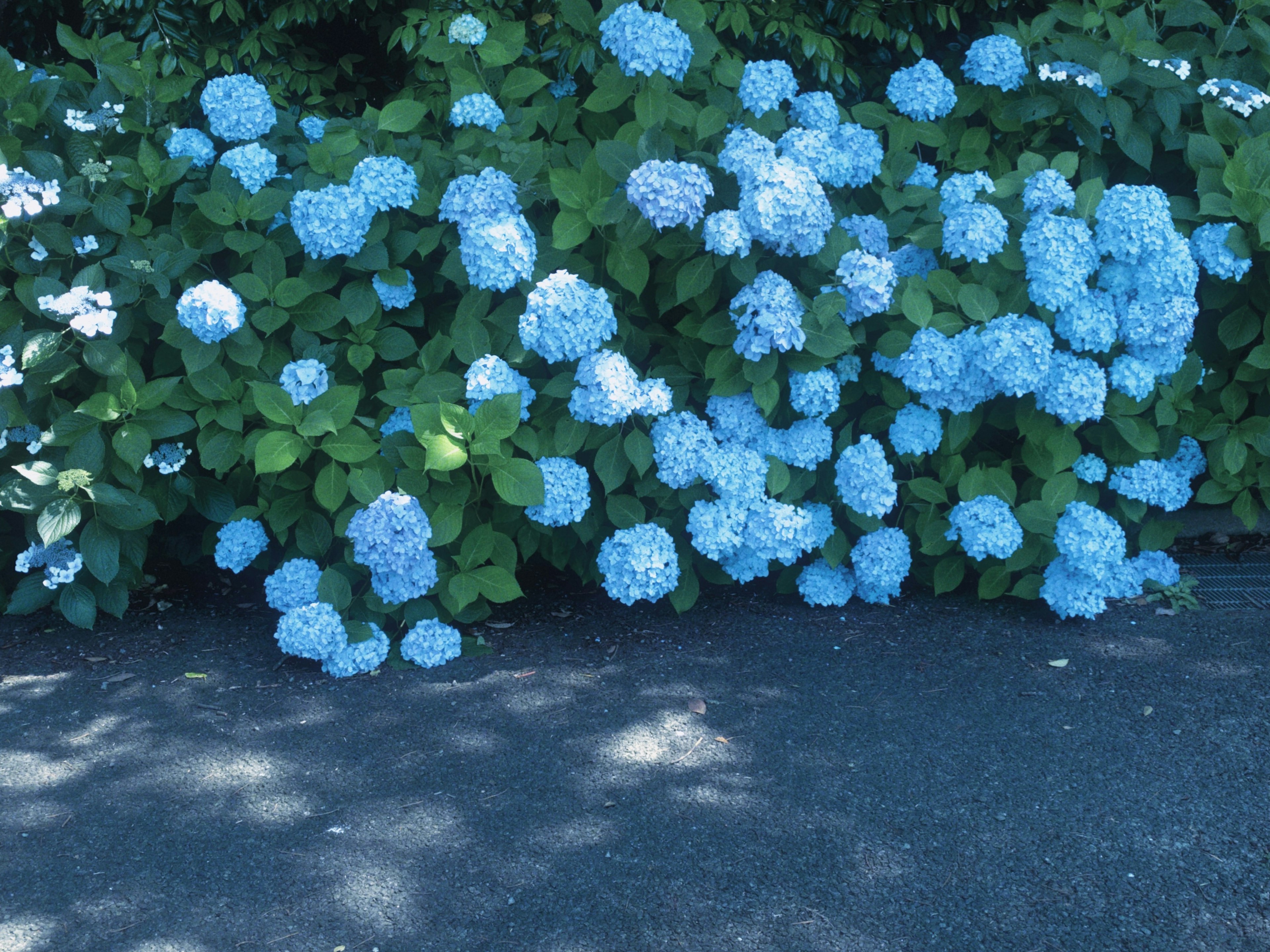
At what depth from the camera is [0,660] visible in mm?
3402

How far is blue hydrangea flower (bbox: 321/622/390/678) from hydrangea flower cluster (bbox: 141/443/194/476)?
0.80 meters

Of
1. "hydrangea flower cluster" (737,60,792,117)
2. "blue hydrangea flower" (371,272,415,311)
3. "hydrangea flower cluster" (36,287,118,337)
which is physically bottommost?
"hydrangea flower cluster" (36,287,118,337)

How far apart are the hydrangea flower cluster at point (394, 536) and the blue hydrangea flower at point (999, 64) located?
253 cm

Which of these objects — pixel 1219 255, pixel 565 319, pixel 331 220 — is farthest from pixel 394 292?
pixel 1219 255

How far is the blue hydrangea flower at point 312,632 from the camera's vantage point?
10.4ft

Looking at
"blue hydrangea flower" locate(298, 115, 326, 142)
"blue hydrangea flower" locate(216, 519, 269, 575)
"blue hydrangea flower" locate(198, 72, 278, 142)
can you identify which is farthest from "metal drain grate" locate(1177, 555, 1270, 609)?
"blue hydrangea flower" locate(198, 72, 278, 142)

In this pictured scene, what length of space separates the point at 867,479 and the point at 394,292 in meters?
1.63

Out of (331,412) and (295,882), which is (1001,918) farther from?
(331,412)

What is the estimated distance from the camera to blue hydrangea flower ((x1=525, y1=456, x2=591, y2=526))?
325 cm

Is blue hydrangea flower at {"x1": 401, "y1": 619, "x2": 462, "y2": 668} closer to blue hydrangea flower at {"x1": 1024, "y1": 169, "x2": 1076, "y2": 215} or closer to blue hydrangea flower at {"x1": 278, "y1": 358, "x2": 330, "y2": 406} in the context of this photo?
blue hydrangea flower at {"x1": 278, "y1": 358, "x2": 330, "y2": 406}

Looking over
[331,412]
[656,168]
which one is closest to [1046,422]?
[656,168]

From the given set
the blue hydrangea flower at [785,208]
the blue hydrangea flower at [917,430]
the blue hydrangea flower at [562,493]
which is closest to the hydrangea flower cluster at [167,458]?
the blue hydrangea flower at [562,493]

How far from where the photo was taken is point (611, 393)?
10.3 ft

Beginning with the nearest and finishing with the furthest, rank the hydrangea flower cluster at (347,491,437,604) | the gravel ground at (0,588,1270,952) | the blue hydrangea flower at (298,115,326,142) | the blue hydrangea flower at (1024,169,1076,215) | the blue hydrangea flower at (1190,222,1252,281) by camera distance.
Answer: the gravel ground at (0,588,1270,952) < the hydrangea flower cluster at (347,491,437,604) < the blue hydrangea flower at (1024,169,1076,215) < the blue hydrangea flower at (1190,222,1252,281) < the blue hydrangea flower at (298,115,326,142)
